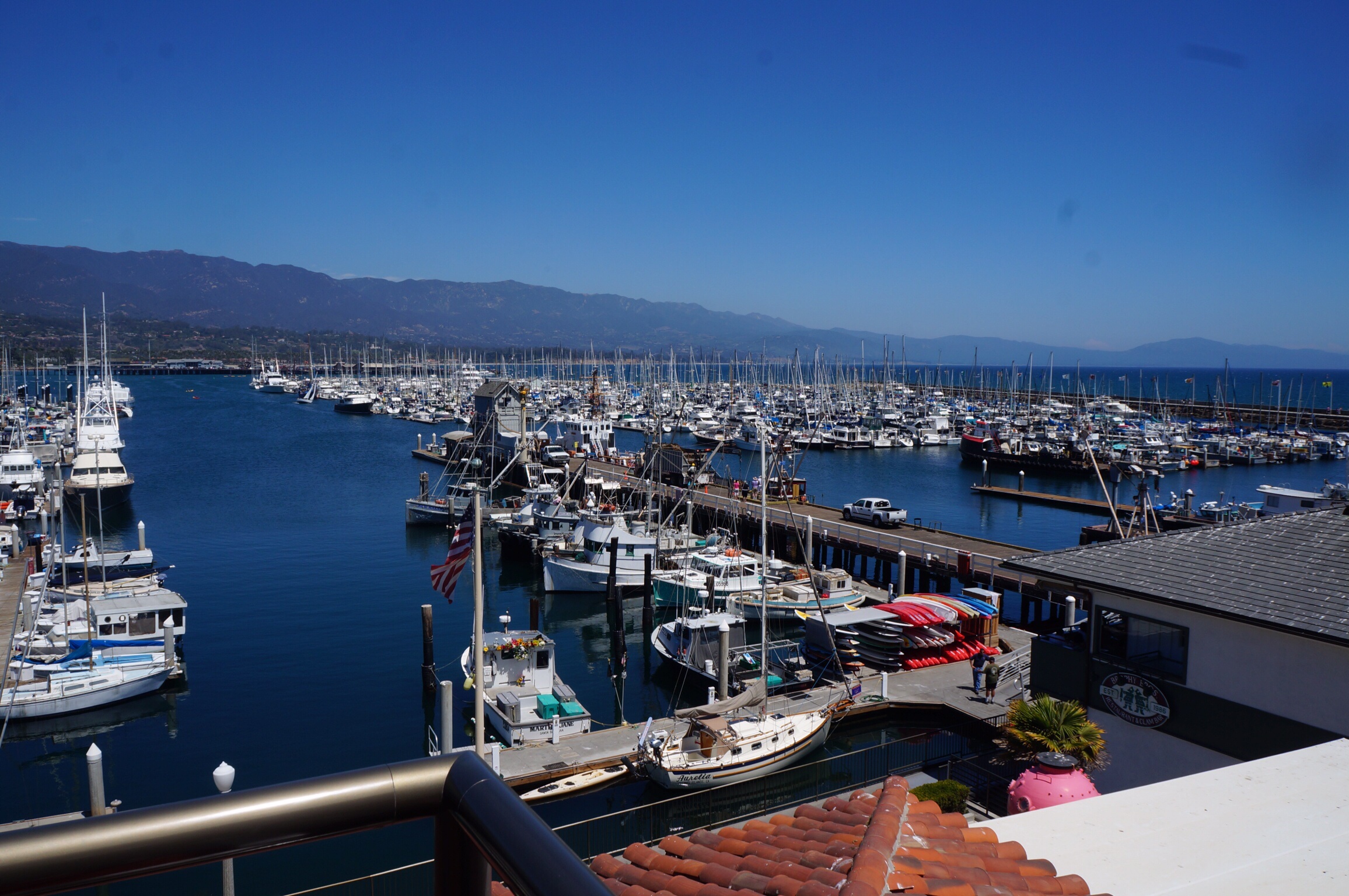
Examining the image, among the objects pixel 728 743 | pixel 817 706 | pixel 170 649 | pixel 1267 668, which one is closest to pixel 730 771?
pixel 728 743

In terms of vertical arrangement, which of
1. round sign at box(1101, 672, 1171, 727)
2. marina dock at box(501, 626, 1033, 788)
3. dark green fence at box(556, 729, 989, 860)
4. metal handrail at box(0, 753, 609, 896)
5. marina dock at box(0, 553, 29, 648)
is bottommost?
dark green fence at box(556, 729, 989, 860)

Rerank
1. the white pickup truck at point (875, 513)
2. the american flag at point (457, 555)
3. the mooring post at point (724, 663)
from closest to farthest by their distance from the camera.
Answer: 1. the american flag at point (457, 555)
2. the mooring post at point (724, 663)
3. the white pickup truck at point (875, 513)

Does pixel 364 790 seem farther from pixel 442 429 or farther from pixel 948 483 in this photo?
pixel 442 429

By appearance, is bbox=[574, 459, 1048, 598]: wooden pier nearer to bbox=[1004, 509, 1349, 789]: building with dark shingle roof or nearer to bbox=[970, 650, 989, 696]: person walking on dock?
bbox=[970, 650, 989, 696]: person walking on dock

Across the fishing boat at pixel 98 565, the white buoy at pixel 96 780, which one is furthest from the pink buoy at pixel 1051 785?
the fishing boat at pixel 98 565

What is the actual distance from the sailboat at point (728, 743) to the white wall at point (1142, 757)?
27.0 ft

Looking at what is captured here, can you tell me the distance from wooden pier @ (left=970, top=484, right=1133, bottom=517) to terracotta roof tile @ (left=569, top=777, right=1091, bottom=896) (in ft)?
175

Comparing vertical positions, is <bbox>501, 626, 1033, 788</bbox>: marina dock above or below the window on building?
below

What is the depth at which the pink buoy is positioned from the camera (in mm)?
12406

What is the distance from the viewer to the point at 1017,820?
26.5ft

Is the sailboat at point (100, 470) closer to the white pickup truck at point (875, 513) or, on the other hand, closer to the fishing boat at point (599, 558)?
the fishing boat at point (599, 558)

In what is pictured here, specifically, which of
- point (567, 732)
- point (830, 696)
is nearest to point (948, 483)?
point (830, 696)

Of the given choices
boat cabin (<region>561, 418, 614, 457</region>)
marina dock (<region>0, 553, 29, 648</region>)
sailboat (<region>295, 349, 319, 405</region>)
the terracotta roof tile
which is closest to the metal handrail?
the terracotta roof tile

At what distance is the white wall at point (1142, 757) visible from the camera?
44.9 feet
